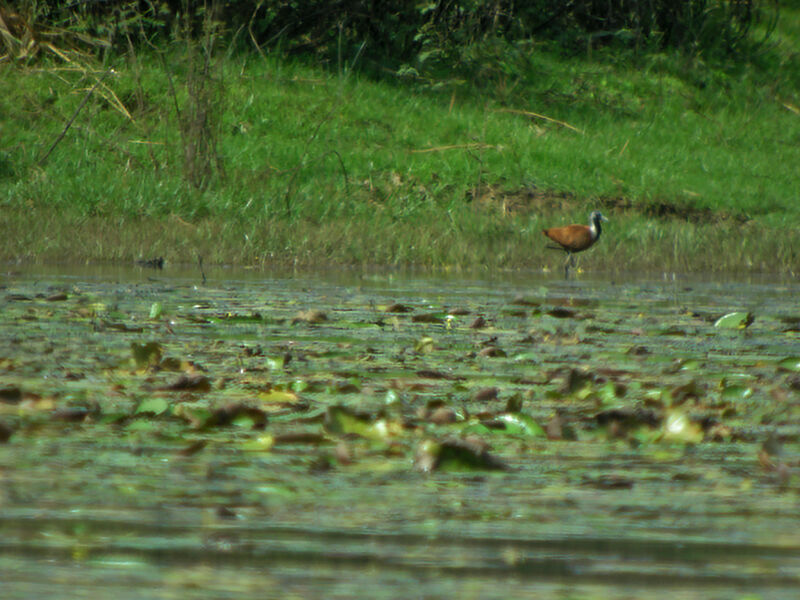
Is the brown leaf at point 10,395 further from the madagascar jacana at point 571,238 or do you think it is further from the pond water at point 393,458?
the madagascar jacana at point 571,238

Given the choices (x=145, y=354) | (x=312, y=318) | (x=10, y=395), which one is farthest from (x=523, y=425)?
(x=312, y=318)

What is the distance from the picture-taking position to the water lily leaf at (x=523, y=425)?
3760 mm

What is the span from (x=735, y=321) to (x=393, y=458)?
4.02 m

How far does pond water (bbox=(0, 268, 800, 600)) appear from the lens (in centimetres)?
227

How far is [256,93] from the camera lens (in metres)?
19.8

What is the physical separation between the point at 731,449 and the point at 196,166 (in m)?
11.8

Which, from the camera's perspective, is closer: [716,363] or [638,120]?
[716,363]

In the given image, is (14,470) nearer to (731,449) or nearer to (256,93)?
(731,449)

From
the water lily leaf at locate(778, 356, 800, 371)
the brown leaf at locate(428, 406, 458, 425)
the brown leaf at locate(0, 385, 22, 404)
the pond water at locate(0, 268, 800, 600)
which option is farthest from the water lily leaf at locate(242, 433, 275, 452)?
the water lily leaf at locate(778, 356, 800, 371)

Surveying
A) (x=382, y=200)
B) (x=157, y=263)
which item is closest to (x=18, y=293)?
(x=157, y=263)

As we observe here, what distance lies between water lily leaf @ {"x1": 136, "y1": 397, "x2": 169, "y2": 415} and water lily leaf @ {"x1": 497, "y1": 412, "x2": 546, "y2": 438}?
0.93 metres

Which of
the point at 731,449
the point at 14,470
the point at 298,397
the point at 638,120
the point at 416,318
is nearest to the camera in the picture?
the point at 14,470

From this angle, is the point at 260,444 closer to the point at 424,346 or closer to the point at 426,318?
the point at 424,346

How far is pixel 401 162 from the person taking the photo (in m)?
18.0
